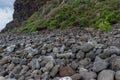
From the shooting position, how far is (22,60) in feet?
26.7

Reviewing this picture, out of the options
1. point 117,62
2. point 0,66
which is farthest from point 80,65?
point 0,66

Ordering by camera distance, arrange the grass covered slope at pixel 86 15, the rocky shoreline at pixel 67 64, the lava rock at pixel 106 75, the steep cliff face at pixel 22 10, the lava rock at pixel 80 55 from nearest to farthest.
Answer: the lava rock at pixel 106 75, the rocky shoreline at pixel 67 64, the lava rock at pixel 80 55, the grass covered slope at pixel 86 15, the steep cliff face at pixel 22 10

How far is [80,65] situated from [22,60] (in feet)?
5.75

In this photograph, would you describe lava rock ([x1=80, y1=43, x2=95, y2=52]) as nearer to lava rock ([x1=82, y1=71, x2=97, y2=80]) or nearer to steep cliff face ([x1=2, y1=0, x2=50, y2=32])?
lava rock ([x1=82, y1=71, x2=97, y2=80])

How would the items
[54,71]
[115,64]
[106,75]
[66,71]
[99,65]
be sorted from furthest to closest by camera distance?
[54,71]
[66,71]
[99,65]
[115,64]
[106,75]

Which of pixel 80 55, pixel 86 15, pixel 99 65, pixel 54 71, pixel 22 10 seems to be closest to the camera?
pixel 99 65

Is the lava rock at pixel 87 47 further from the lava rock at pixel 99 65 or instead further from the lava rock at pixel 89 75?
the lava rock at pixel 89 75

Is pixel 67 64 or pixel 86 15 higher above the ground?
pixel 67 64

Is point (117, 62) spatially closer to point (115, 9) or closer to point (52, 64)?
point (52, 64)

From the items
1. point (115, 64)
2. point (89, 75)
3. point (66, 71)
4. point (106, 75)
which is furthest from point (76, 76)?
point (115, 64)

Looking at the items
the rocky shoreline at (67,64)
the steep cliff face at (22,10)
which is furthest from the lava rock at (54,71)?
the steep cliff face at (22,10)

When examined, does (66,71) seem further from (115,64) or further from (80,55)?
(115,64)

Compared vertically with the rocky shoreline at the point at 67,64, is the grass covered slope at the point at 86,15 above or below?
below

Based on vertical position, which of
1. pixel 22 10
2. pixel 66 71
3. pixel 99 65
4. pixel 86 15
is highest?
pixel 99 65
